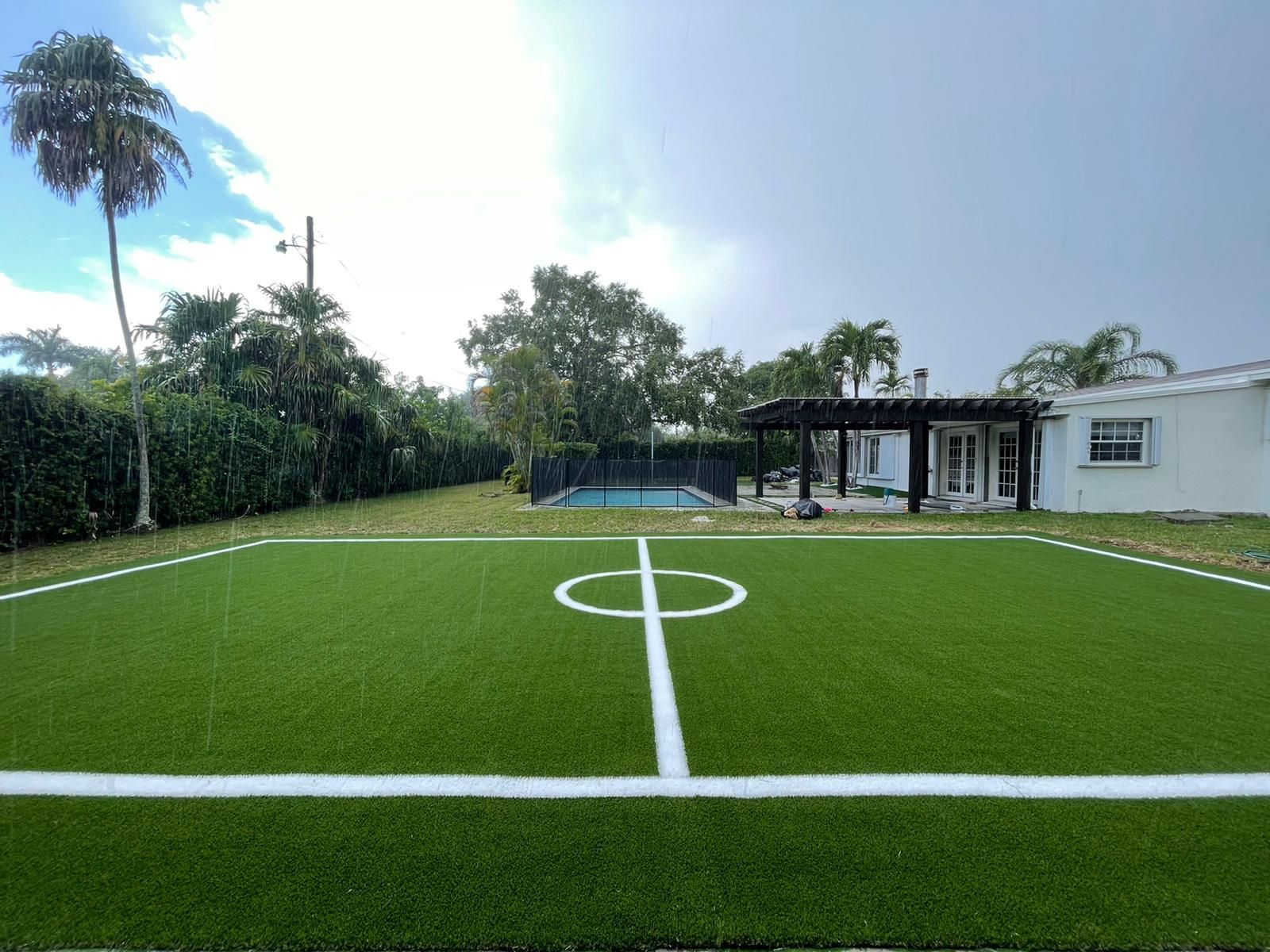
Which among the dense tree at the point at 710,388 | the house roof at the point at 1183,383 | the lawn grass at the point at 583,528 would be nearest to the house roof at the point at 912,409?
the house roof at the point at 1183,383

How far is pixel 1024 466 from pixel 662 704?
530 inches

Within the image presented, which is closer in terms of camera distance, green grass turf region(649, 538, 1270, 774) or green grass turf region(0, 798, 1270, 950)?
green grass turf region(0, 798, 1270, 950)

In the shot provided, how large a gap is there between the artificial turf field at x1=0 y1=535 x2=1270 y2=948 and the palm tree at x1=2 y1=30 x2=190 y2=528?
25.4 ft

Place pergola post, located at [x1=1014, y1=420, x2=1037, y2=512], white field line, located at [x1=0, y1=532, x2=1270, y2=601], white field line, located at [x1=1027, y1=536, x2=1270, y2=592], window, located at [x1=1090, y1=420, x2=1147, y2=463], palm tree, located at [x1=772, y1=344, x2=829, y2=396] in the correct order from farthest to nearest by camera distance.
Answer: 1. palm tree, located at [x1=772, y1=344, x2=829, y2=396]
2. pergola post, located at [x1=1014, y1=420, x2=1037, y2=512]
3. window, located at [x1=1090, y1=420, x2=1147, y2=463]
4. white field line, located at [x1=0, y1=532, x2=1270, y2=601]
5. white field line, located at [x1=1027, y1=536, x2=1270, y2=592]

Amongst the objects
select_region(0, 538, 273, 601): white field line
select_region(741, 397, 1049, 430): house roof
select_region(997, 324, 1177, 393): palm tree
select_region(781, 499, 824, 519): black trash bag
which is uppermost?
select_region(997, 324, 1177, 393): palm tree

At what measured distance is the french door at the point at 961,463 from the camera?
1584 centimetres

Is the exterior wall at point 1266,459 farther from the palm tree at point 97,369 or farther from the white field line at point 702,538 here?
the palm tree at point 97,369

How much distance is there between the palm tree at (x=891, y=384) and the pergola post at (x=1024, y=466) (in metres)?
7.19

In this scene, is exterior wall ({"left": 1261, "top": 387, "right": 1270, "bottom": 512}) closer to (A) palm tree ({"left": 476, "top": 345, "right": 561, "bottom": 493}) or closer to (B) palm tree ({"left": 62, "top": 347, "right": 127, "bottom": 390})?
(A) palm tree ({"left": 476, "top": 345, "right": 561, "bottom": 493})

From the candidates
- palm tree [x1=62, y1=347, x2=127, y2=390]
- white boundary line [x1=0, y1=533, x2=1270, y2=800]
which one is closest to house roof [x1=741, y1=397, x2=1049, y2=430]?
white boundary line [x1=0, y1=533, x2=1270, y2=800]

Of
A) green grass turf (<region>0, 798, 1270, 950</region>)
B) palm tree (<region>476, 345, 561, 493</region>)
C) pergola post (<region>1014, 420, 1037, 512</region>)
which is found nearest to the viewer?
green grass turf (<region>0, 798, 1270, 950</region>)

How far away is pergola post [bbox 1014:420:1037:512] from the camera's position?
13.0m

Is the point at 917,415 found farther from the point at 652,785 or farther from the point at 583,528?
the point at 652,785

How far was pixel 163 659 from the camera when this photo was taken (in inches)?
143
